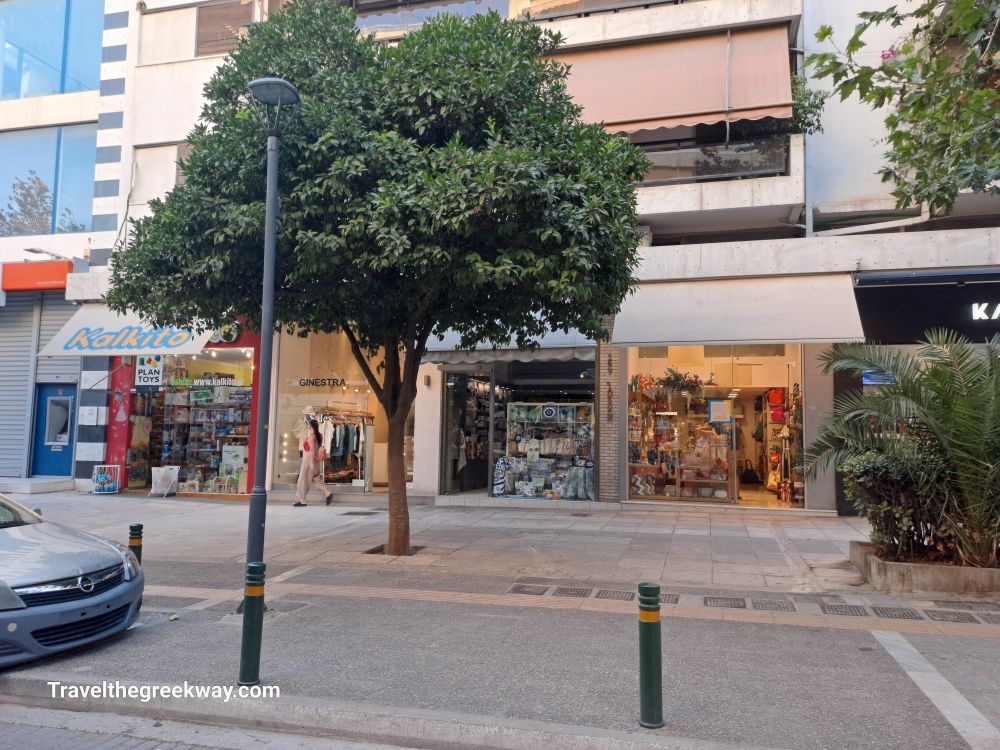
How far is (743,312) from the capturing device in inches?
523

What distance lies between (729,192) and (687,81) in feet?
7.50

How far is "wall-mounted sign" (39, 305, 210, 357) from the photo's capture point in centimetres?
1544

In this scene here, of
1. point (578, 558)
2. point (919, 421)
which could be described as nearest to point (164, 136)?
point (578, 558)

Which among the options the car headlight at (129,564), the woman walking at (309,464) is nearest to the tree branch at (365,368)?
the car headlight at (129,564)

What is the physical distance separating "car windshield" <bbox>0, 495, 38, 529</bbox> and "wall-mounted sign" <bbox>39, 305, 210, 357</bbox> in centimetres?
874

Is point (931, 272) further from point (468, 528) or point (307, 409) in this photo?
point (307, 409)

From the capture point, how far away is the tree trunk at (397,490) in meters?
9.77

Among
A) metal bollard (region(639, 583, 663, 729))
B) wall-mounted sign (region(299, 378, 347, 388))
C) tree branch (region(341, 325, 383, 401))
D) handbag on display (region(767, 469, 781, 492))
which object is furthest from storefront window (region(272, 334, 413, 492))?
metal bollard (region(639, 583, 663, 729))

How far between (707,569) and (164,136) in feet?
50.7

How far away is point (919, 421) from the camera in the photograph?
27.2 ft

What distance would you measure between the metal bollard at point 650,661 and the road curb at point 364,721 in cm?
12

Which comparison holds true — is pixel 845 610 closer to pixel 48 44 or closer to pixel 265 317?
pixel 265 317

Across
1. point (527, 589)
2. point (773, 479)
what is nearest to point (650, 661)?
point (527, 589)

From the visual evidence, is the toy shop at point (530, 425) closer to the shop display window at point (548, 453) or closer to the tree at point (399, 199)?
the shop display window at point (548, 453)
